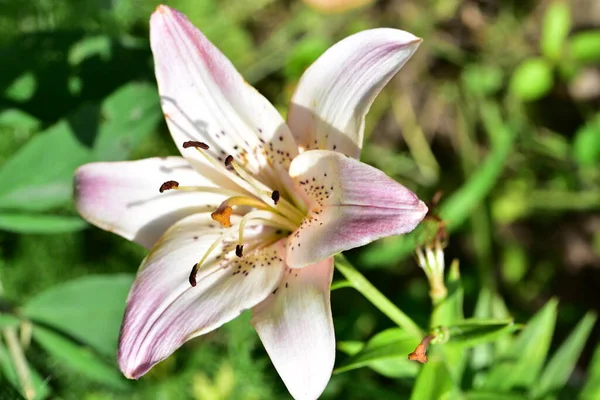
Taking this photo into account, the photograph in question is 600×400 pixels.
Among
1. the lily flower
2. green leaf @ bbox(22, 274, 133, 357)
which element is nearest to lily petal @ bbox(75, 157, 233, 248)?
the lily flower

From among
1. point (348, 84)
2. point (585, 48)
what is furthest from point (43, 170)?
point (585, 48)

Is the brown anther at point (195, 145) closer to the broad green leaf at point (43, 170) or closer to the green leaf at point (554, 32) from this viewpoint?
the broad green leaf at point (43, 170)

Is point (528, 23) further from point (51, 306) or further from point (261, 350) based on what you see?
point (51, 306)

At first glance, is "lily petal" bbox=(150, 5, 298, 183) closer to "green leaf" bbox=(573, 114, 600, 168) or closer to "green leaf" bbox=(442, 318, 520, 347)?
"green leaf" bbox=(442, 318, 520, 347)

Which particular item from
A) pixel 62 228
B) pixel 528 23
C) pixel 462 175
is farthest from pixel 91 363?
pixel 528 23

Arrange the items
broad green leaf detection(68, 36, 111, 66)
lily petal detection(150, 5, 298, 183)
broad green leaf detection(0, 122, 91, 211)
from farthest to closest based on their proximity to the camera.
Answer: broad green leaf detection(68, 36, 111, 66) → broad green leaf detection(0, 122, 91, 211) → lily petal detection(150, 5, 298, 183)

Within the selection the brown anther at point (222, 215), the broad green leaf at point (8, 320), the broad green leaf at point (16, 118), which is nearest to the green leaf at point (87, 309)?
the broad green leaf at point (8, 320)
